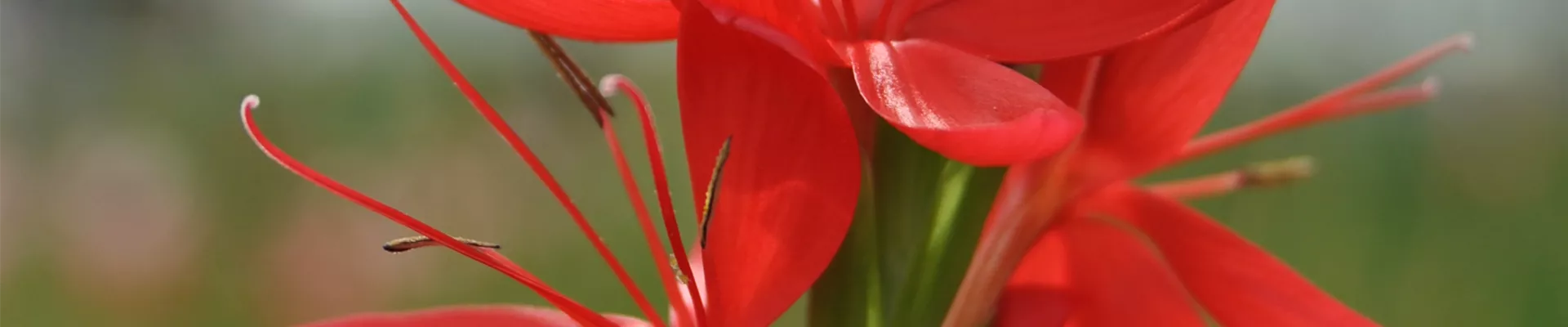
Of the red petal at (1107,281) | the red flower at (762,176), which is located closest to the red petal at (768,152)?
the red flower at (762,176)

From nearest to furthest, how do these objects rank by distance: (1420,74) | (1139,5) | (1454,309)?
(1139,5), (1454,309), (1420,74)

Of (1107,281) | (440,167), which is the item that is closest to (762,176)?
(1107,281)

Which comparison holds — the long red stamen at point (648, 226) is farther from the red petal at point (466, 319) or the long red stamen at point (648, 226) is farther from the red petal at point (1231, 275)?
the red petal at point (1231, 275)

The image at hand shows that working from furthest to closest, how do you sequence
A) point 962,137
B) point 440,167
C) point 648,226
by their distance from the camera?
point 440,167 < point 648,226 < point 962,137

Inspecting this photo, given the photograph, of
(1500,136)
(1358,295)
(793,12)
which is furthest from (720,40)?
(1500,136)

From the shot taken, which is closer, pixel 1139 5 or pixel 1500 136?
pixel 1139 5

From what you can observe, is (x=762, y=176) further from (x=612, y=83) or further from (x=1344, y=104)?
(x=1344, y=104)

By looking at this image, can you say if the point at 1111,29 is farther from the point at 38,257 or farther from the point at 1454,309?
the point at 38,257
